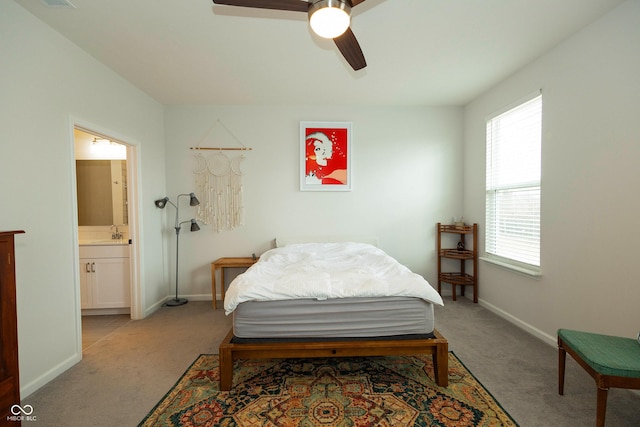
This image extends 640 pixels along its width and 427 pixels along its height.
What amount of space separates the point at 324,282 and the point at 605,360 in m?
1.62

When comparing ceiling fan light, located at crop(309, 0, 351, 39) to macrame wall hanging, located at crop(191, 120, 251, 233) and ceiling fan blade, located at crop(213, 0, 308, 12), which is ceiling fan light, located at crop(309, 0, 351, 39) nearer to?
ceiling fan blade, located at crop(213, 0, 308, 12)

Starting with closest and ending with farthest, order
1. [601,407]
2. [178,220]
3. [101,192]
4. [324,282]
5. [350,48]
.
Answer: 1. [601,407]
2. [350,48]
3. [324,282]
4. [101,192]
5. [178,220]

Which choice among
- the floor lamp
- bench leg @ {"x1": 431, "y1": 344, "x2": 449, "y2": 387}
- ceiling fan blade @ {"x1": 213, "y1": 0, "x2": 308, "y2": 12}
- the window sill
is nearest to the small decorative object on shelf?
the window sill

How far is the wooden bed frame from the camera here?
1.92 metres

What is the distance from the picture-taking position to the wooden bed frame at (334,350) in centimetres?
192

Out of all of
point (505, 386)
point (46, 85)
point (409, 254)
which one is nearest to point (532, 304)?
point (505, 386)

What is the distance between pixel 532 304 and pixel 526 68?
2.44m

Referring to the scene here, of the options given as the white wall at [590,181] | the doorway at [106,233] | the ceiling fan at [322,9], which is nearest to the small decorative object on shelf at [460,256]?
the white wall at [590,181]

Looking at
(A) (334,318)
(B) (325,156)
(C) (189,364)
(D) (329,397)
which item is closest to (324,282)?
(A) (334,318)

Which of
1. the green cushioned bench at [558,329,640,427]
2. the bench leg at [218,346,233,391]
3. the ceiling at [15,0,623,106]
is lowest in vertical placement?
the bench leg at [218,346,233,391]

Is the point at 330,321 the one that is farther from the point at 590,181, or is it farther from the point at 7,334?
the point at 590,181

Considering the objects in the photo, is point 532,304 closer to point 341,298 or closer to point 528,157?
point 528,157

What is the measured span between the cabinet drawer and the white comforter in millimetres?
1928

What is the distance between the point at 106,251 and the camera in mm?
3322
